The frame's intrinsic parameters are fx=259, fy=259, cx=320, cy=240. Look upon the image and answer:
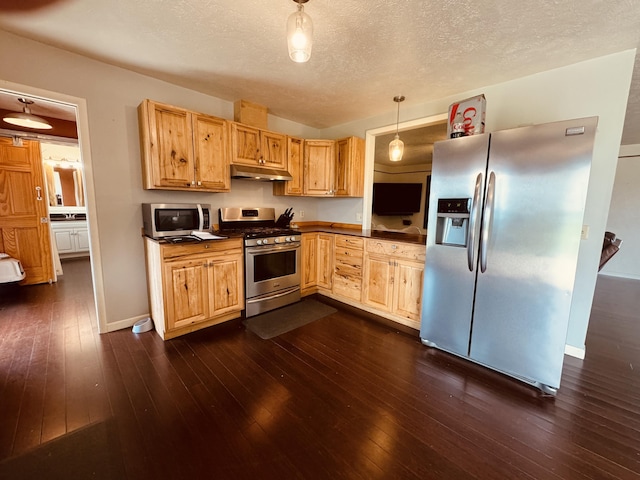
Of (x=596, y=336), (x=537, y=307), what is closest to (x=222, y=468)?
(x=537, y=307)

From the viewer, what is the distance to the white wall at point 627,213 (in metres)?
5.21

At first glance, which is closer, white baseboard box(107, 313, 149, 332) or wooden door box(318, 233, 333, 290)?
white baseboard box(107, 313, 149, 332)

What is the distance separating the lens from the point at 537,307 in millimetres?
1954

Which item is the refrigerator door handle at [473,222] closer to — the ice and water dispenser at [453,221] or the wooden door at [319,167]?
the ice and water dispenser at [453,221]

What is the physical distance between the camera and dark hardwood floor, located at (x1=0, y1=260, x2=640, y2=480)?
1.35 metres

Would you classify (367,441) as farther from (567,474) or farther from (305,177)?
(305,177)

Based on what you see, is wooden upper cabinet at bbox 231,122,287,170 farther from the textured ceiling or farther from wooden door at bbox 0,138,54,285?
wooden door at bbox 0,138,54,285

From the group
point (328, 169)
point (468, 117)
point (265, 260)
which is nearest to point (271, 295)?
point (265, 260)

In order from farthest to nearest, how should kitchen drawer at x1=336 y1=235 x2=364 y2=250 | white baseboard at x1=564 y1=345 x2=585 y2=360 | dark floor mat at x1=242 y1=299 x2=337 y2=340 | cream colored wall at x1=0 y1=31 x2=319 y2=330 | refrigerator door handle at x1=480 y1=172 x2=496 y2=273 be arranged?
kitchen drawer at x1=336 y1=235 x2=364 y2=250 < dark floor mat at x1=242 y1=299 x2=337 y2=340 < white baseboard at x1=564 y1=345 x2=585 y2=360 < cream colored wall at x1=0 y1=31 x2=319 y2=330 < refrigerator door handle at x1=480 y1=172 x2=496 y2=273

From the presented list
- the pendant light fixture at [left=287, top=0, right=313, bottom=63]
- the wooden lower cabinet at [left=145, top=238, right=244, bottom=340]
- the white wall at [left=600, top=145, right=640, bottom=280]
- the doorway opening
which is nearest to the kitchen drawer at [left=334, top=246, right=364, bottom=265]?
the wooden lower cabinet at [left=145, top=238, right=244, bottom=340]

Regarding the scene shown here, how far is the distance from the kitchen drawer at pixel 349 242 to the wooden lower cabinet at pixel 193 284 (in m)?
1.32

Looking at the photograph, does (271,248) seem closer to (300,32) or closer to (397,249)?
(397,249)

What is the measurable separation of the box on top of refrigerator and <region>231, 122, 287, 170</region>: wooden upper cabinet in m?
2.08

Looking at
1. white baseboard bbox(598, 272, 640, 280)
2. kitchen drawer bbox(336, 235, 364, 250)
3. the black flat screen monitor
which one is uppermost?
the black flat screen monitor
